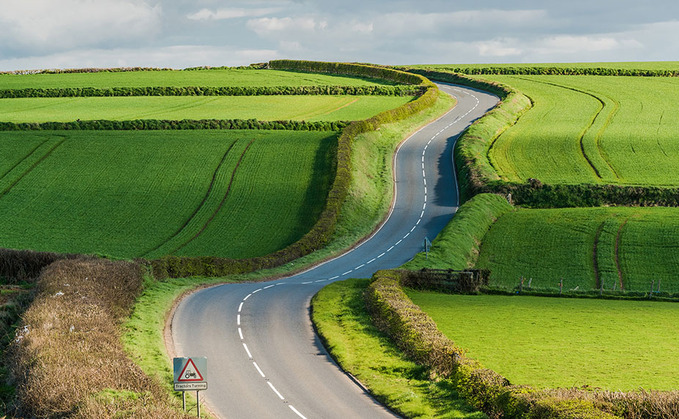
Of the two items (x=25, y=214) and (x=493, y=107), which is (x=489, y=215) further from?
(x=493, y=107)

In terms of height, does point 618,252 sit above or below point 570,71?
below

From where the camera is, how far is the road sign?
19688 millimetres

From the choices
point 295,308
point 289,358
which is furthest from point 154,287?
point 289,358

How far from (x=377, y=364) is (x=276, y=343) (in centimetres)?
485

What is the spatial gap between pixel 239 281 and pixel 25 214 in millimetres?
26335

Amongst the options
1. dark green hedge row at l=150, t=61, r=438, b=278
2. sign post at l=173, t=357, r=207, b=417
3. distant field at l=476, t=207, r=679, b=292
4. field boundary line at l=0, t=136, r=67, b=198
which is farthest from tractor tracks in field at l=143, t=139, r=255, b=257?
sign post at l=173, t=357, r=207, b=417

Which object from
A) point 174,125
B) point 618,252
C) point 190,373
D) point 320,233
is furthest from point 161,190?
point 190,373

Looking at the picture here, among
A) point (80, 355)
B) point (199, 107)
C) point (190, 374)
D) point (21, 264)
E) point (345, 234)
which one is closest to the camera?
point (190, 374)

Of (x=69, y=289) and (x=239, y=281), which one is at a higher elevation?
(x=69, y=289)

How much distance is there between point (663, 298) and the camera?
38.7 meters

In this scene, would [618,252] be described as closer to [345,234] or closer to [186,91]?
[345,234]

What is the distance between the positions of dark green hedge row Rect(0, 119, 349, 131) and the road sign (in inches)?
2589

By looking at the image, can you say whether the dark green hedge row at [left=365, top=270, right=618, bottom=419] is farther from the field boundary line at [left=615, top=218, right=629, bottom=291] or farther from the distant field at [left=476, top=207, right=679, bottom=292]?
the field boundary line at [left=615, top=218, right=629, bottom=291]

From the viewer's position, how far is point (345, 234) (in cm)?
5803
